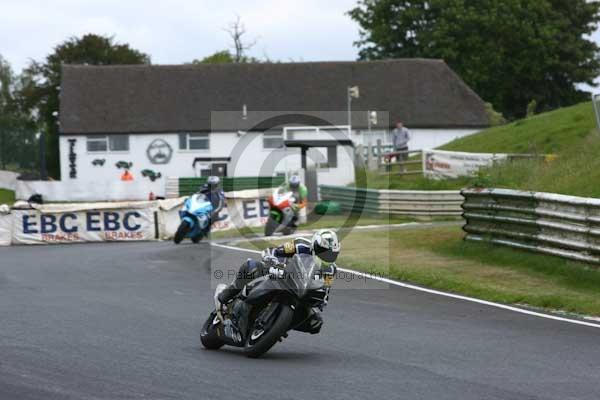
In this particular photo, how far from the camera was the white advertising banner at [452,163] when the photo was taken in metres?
32.8

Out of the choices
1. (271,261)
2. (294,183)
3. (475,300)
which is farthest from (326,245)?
(294,183)

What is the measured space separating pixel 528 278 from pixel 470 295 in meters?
1.34

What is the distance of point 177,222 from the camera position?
27.6m

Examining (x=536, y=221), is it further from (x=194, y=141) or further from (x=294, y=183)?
(x=194, y=141)

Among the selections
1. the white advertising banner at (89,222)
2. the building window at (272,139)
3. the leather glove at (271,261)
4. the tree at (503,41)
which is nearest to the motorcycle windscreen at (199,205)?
the white advertising banner at (89,222)

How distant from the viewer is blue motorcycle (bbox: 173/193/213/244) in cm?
2309

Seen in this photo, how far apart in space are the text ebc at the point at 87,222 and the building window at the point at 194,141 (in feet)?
111

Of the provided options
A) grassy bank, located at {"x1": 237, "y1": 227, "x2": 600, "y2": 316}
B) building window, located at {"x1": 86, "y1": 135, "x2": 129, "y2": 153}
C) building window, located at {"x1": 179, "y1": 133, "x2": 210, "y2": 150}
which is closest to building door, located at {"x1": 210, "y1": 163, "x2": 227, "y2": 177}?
building window, located at {"x1": 179, "y1": 133, "x2": 210, "y2": 150}

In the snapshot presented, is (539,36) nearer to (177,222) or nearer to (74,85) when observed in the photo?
(74,85)

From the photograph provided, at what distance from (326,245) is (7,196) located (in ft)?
147

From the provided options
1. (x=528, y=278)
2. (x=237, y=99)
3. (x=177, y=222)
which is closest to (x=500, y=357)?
(x=528, y=278)

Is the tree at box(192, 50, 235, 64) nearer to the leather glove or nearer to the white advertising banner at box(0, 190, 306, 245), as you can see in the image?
the white advertising banner at box(0, 190, 306, 245)

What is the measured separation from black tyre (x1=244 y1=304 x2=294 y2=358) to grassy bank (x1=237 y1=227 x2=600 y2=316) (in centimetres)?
484

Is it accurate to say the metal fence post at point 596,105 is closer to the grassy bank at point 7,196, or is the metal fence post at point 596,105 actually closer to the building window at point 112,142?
the grassy bank at point 7,196
